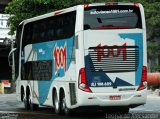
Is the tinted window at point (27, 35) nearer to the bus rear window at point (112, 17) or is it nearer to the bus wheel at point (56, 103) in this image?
the bus wheel at point (56, 103)

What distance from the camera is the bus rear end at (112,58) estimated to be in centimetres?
1814

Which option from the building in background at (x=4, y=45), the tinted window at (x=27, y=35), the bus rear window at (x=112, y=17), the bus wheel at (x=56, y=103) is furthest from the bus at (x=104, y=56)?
the building in background at (x=4, y=45)

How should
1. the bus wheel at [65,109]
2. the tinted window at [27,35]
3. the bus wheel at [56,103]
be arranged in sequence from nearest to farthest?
the bus wheel at [65,109] → the bus wheel at [56,103] → the tinted window at [27,35]

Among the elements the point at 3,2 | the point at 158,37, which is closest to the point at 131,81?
the point at 158,37

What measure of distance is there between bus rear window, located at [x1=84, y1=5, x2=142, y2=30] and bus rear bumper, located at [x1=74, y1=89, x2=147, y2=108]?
2.23 metres

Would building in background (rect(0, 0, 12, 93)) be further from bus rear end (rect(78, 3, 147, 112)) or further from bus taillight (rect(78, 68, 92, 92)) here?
bus taillight (rect(78, 68, 92, 92))

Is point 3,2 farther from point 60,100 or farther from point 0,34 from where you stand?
point 60,100

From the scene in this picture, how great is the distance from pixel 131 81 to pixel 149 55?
2211 cm

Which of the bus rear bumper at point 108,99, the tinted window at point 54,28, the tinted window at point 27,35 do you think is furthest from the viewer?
the tinted window at point 27,35

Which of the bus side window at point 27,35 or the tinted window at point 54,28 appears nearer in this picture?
the tinted window at point 54,28

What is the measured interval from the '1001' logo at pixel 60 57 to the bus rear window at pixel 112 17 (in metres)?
1.74

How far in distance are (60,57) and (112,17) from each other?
2719mm

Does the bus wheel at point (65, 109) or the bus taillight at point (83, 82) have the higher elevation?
the bus taillight at point (83, 82)

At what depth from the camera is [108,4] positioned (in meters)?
18.6
